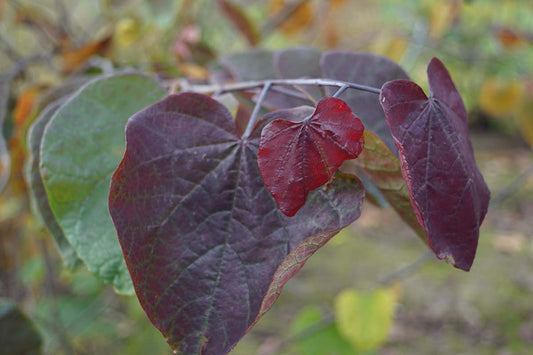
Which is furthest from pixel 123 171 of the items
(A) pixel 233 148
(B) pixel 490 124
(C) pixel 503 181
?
(B) pixel 490 124

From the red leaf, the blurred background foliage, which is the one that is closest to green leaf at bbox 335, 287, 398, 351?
the blurred background foliage

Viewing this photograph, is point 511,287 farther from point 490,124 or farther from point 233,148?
point 490,124

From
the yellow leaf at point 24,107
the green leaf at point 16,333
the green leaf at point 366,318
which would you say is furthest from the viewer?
the green leaf at point 366,318

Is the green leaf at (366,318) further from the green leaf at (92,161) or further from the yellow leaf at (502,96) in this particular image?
the green leaf at (92,161)

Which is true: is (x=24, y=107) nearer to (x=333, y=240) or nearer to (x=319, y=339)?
(x=319, y=339)

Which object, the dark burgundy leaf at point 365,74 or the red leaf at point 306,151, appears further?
the dark burgundy leaf at point 365,74

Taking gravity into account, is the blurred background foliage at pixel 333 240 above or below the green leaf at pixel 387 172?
below

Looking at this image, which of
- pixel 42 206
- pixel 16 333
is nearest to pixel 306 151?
pixel 42 206

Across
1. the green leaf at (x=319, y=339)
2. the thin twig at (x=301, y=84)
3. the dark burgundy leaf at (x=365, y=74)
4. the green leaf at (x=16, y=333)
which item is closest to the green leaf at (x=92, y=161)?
the thin twig at (x=301, y=84)
